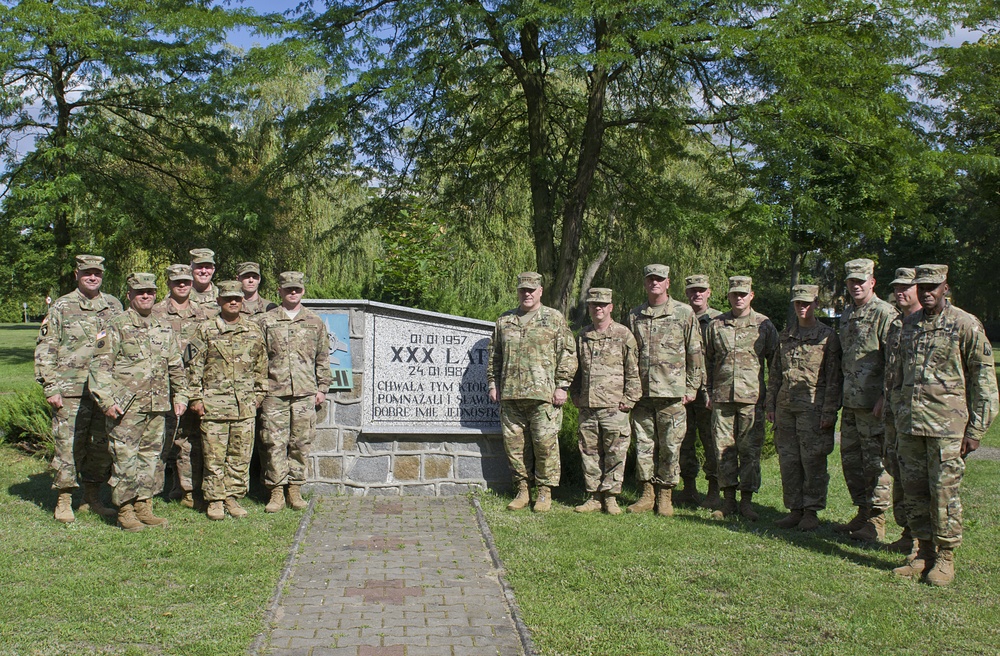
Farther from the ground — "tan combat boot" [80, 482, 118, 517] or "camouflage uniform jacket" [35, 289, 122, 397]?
"camouflage uniform jacket" [35, 289, 122, 397]

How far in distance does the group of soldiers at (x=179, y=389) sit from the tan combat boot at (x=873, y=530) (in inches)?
182

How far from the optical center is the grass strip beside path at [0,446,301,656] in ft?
14.4

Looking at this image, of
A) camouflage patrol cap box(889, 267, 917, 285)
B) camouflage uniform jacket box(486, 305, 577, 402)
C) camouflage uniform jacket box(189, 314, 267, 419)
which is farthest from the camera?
camouflage uniform jacket box(486, 305, 577, 402)

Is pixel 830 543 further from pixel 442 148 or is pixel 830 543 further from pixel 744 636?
pixel 442 148

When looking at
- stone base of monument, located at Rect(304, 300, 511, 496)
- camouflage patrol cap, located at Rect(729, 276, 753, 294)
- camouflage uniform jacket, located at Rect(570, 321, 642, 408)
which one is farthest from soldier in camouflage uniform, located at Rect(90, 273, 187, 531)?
camouflage patrol cap, located at Rect(729, 276, 753, 294)

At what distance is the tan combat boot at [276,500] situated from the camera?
722 cm

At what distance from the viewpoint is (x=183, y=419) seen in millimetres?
7410

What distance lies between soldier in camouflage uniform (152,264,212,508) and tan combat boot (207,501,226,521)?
0.46 metres

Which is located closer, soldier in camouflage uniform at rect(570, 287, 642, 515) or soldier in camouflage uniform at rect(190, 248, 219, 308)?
soldier in camouflage uniform at rect(570, 287, 642, 515)

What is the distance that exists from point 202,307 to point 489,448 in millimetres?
2968

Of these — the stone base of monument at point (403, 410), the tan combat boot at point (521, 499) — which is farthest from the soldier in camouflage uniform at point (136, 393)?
the tan combat boot at point (521, 499)

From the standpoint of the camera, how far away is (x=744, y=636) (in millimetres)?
4566

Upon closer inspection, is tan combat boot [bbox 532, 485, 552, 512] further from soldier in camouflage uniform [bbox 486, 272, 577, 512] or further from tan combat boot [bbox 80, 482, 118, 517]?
tan combat boot [bbox 80, 482, 118, 517]

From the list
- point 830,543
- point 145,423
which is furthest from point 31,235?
point 830,543
